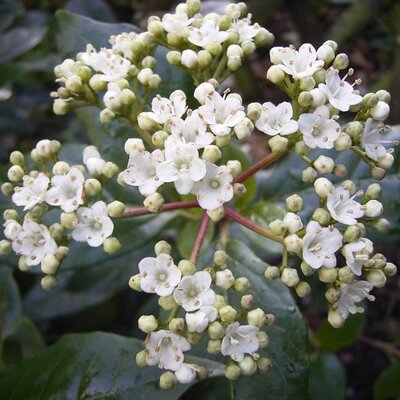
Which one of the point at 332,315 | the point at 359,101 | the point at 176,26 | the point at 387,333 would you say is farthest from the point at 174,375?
the point at 387,333

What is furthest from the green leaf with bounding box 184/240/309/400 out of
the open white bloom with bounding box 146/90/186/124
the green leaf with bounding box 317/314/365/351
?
the green leaf with bounding box 317/314/365/351

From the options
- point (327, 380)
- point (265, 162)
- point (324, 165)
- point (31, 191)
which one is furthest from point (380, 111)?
point (327, 380)

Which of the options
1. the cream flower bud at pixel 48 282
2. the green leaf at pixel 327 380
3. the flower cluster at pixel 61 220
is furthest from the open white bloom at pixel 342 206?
the green leaf at pixel 327 380

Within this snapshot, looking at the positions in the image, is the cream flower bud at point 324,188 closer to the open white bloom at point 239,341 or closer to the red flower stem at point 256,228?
the red flower stem at point 256,228

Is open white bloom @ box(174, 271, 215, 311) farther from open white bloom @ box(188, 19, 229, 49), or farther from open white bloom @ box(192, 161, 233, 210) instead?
open white bloom @ box(188, 19, 229, 49)

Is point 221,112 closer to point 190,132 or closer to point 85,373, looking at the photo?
point 190,132
